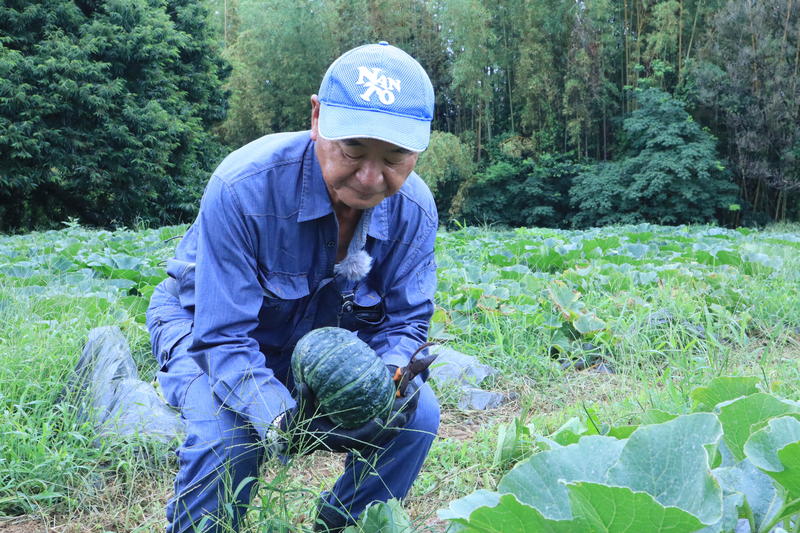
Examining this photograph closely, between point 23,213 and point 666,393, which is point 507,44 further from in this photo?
point 666,393

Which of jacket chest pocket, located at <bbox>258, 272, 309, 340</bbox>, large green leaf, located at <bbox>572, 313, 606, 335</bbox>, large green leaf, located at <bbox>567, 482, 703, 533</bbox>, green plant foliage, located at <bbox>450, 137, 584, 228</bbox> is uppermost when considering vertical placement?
large green leaf, located at <bbox>567, 482, 703, 533</bbox>

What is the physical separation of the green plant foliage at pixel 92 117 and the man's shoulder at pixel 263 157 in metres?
13.2

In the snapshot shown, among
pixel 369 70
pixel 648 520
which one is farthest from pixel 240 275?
pixel 648 520

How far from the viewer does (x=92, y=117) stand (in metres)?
16.5

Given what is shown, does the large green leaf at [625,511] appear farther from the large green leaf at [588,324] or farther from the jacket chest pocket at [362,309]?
the large green leaf at [588,324]

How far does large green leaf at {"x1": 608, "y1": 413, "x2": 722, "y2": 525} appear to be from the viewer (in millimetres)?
886

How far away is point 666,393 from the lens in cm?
269

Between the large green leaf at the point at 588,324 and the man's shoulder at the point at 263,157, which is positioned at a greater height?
the man's shoulder at the point at 263,157

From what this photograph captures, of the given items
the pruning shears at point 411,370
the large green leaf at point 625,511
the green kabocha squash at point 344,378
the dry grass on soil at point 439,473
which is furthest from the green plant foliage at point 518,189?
the large green leaf at point 625,511

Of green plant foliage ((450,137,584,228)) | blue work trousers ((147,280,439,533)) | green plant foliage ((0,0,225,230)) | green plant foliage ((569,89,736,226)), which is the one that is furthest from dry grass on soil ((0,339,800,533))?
green plant foliage ((450,137,584,228))

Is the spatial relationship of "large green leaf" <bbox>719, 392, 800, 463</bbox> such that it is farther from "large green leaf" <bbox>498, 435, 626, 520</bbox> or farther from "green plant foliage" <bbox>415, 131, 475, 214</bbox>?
"green plant foliage" <bbox>415, 131, 475, 214</bbox>

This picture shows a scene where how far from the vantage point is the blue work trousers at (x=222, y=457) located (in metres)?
1.75

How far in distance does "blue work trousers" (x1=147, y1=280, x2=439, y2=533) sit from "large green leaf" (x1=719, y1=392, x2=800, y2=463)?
88 centimetres

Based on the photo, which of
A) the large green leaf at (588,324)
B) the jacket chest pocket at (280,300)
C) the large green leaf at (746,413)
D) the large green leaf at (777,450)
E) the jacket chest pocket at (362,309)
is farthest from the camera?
the large green leaf at (588,324)
